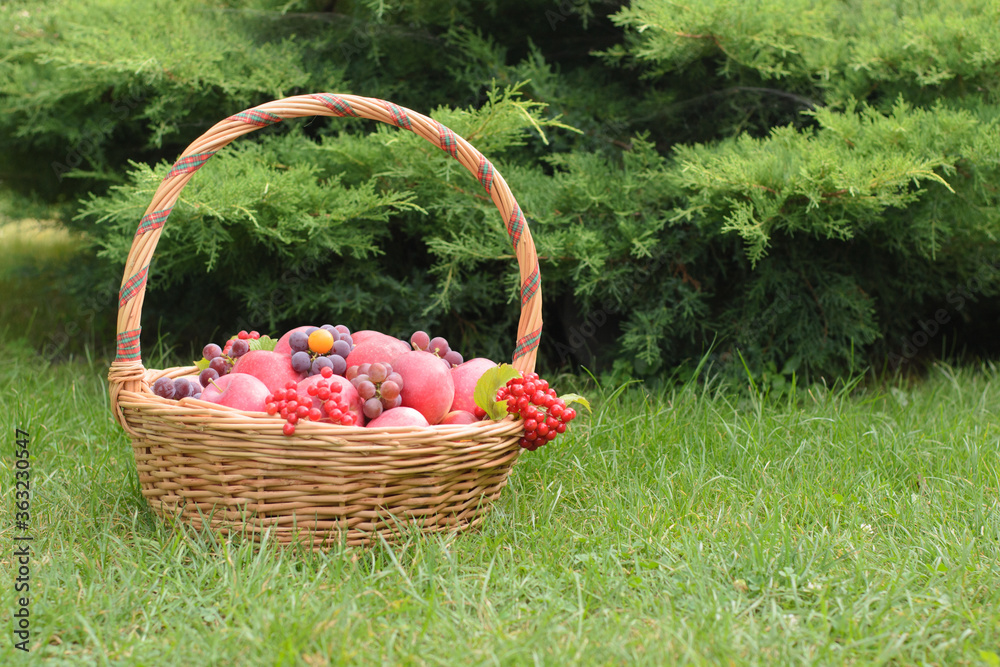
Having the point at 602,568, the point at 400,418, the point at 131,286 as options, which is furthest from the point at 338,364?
the point at 602,568

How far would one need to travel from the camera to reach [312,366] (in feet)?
5.68

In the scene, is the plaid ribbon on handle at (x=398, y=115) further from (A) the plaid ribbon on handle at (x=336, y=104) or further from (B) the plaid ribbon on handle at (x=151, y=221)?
(B) the plaid ribbon on handle at (x=151, y=221)

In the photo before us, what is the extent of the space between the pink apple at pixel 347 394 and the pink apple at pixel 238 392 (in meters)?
0.10

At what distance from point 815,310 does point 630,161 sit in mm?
890

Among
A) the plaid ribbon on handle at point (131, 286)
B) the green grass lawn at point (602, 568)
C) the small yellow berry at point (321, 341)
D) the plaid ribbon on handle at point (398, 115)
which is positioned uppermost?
the plaid ribbon on handle at point (398, 115)

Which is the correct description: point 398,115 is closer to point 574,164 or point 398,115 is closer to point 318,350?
point 318,350

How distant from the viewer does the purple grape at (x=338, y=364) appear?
1.72m

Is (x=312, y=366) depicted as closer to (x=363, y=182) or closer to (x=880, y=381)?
(x=363, y=182)

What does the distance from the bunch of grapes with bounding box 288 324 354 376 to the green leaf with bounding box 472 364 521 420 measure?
0.34m

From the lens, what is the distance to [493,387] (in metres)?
1.64

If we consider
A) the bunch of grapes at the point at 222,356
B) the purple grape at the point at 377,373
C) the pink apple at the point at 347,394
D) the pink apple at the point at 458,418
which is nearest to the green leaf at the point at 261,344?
the bunch of grapes at the point at 222,356

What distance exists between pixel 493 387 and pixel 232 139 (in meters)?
0.82

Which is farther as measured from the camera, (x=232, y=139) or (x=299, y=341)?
(x=299, y=341)

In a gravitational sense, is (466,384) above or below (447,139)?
below
